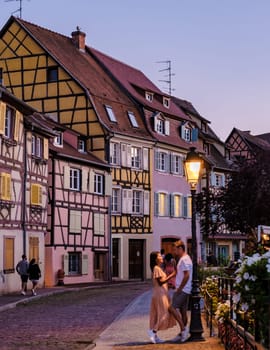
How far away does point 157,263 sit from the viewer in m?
14.3

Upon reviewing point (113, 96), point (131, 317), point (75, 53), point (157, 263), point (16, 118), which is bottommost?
point (131, 317)

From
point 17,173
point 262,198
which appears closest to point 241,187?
point 262,198

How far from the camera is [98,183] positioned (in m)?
43.9

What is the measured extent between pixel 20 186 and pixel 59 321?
47.4 feet

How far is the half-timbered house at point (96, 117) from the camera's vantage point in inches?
1780

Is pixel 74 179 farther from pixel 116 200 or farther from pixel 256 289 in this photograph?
pixel 256 289

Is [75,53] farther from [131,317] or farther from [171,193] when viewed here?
[131,317]

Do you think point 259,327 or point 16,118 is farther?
point 16,118

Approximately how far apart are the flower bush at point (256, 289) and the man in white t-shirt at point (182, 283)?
545 centimetres

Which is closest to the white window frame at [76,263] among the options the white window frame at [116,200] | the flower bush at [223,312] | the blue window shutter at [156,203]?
the white window frame at [116,200]

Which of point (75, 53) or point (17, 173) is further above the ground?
point (75, 53)

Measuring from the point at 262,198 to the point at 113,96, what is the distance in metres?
18.9

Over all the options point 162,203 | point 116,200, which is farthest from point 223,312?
point 162,203

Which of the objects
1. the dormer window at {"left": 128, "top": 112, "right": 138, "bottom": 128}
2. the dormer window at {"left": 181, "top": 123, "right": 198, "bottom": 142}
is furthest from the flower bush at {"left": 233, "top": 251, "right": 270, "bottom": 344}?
the dormer window at {"left": 181, "top": 123, "right": 198, "bottom": 142}
